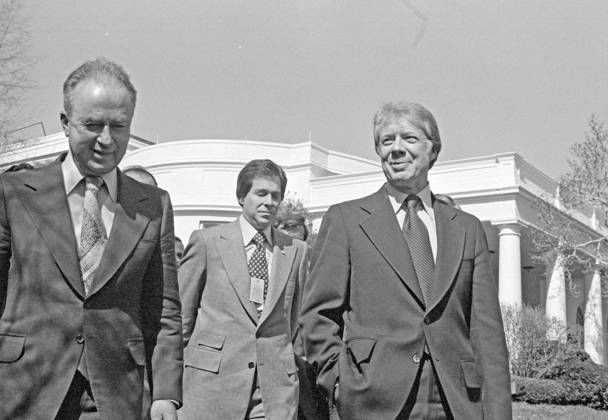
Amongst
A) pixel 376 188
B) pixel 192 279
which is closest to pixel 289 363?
pixel 192 279

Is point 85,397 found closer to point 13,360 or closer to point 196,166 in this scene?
point 13,360

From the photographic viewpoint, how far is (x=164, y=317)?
3.42 meters

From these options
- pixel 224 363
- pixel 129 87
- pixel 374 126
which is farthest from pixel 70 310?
pixel 224 363

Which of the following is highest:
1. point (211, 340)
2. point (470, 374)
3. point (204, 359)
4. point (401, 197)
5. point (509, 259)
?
point (509, 259)

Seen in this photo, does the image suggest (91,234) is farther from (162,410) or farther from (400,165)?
(400,165)

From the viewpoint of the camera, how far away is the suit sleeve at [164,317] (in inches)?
130

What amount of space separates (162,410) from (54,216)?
84 cm

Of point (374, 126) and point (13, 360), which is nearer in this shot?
point (13, 360)

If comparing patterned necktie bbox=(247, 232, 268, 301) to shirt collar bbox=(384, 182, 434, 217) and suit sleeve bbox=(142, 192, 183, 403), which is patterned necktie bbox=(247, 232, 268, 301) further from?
suit sleeve bbox=(142, 192, 183, 403)

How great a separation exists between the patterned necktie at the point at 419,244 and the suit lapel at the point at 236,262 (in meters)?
1.79

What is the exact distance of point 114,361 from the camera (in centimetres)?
312

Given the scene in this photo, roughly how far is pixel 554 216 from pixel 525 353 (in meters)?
10.3

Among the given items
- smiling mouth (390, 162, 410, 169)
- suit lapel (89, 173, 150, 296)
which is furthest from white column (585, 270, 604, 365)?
suit lapel (89, 173, 150, 296)

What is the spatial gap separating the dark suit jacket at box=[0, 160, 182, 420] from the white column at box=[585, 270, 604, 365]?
39850 millimetres
